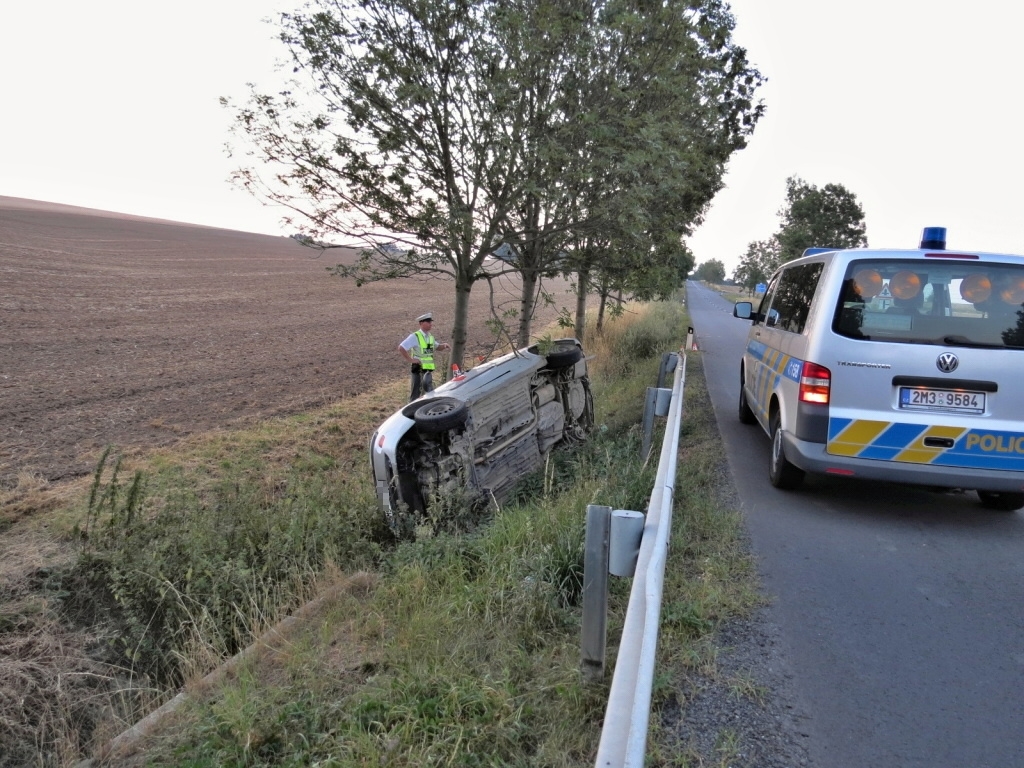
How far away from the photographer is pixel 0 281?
2630 cm

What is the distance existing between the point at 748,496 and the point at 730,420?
135 inches

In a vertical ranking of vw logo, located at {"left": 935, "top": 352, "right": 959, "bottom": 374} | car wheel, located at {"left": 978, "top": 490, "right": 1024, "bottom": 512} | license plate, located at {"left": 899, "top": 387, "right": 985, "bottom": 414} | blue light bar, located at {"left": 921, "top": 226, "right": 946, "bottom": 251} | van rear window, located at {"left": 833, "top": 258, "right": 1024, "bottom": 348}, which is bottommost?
car wheel, located at {"left": 978, "top": 490, "right": 1024, "bottom": 512}

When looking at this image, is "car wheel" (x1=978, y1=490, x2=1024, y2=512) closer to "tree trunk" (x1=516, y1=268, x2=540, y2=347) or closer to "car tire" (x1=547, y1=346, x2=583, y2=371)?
"car tire" (x1=547, y1=346, x2=583, y2=371)

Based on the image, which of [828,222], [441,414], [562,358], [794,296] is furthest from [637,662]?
[828,222]

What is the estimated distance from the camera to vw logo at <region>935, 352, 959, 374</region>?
4836mm

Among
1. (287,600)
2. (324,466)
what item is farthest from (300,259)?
(287,600)

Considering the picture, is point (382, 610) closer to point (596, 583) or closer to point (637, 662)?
point (596, 583)

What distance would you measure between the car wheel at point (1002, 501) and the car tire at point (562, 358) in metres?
3.99

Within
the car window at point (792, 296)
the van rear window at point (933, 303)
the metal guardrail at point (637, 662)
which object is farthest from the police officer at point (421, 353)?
the metal guardrail at point (637, 662)

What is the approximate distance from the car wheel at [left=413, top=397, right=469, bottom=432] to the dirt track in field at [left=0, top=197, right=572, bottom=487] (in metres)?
2.83

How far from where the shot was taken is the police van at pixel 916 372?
4.83m

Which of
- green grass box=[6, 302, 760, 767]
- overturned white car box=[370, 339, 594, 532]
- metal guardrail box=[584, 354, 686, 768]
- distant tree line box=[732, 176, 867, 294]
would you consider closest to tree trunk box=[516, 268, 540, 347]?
overturned white car box=[370, 339, 594, 532]

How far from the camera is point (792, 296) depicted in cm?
652

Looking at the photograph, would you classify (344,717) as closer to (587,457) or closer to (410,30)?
(587,457)
